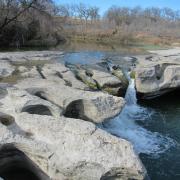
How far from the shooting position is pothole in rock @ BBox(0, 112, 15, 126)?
24.9 ft

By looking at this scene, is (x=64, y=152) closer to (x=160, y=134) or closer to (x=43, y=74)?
(x=160, y=134)

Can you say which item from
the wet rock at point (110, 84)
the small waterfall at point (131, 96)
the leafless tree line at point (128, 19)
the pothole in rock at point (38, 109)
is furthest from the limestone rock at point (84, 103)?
the leafless tree line at point (128, 19)

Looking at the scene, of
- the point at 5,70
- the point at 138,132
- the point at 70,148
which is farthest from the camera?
the point at 5,70

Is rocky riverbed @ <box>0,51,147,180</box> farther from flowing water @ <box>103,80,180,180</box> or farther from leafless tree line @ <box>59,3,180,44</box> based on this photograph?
leafless tree line @ <box>59,3,180,44</box>

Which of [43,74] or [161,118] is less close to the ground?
[43,74]

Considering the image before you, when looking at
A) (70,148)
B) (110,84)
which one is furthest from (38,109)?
(110,84)

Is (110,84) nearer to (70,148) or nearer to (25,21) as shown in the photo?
(70,148)

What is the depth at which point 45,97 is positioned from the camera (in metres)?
10.0

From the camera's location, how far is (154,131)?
37.8 feet

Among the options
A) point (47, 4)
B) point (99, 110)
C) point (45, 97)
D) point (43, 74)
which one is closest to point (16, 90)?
point (45, 97)

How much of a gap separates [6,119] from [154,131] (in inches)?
221

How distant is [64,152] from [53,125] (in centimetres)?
92

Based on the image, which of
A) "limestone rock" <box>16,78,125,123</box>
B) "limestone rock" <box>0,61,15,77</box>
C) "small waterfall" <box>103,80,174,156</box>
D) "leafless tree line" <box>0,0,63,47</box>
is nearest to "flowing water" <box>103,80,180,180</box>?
"small waterfall" <box>103,80,174,156</box>

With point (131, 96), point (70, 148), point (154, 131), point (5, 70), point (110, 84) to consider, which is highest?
point (5, 70)
